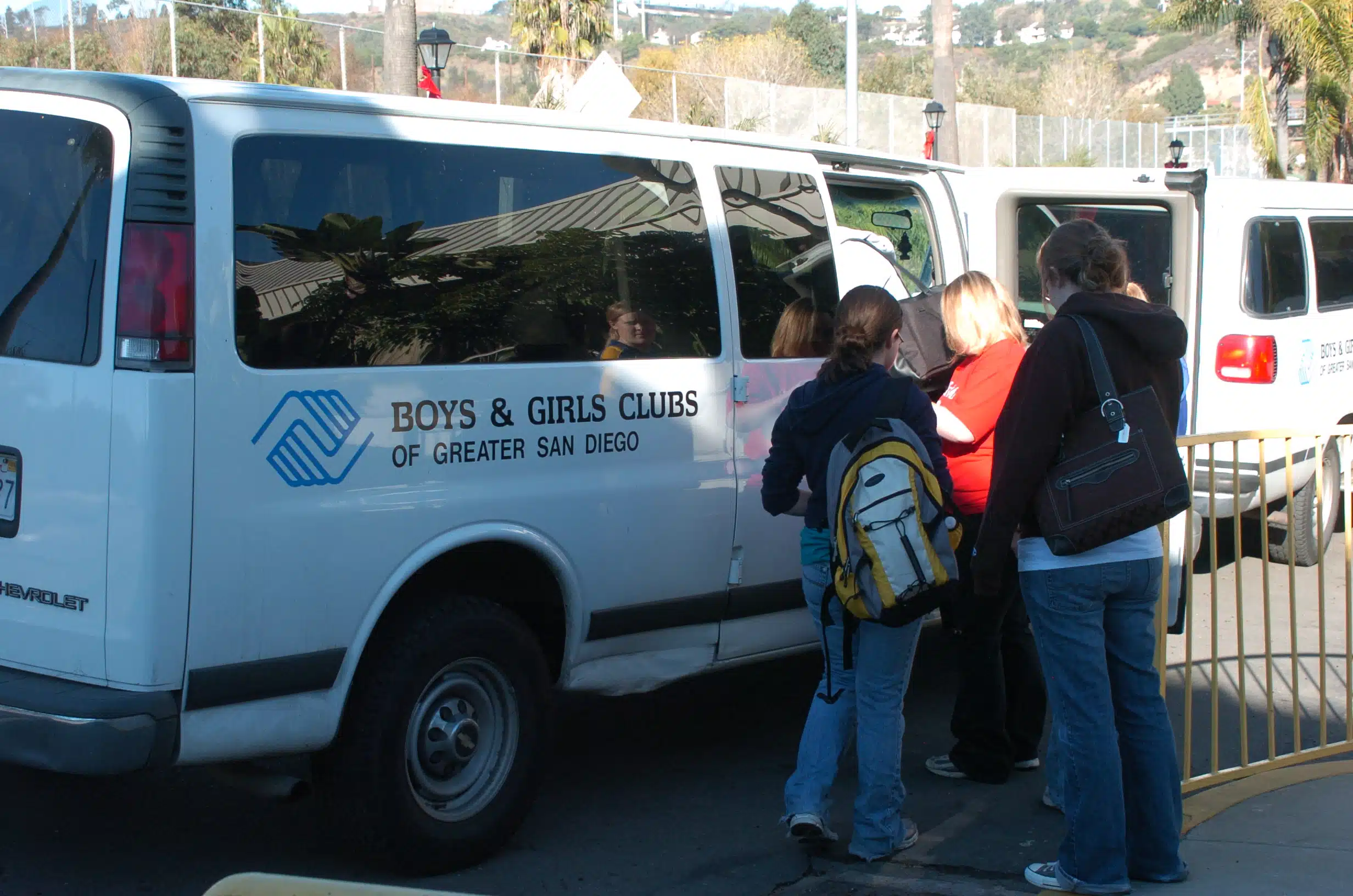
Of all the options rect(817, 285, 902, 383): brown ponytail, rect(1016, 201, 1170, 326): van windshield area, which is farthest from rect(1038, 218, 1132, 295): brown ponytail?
rect(1016, 201, 1170, 326): van windshield area

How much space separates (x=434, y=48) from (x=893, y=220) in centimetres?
845

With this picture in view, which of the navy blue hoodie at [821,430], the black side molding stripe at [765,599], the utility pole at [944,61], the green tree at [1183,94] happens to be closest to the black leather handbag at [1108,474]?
the navy blue hoodie at [821,430]

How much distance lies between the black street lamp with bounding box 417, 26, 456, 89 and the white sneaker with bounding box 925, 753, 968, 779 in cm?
993

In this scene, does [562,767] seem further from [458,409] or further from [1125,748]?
[1125,748]

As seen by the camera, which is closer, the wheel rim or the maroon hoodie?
the maroon hoodie

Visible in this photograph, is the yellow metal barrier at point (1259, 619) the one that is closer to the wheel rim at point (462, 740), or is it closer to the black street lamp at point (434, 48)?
the wheel rim at point (462, 740)

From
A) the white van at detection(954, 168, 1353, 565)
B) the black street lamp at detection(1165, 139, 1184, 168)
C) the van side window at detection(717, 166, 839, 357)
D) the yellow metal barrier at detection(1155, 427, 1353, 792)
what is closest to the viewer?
the yellow metal barrier at detection(1155, 427, 1353, 792)

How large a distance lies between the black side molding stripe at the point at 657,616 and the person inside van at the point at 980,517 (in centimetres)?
81

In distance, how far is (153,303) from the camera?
3.31 meters

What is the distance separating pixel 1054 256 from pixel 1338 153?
2495 cm

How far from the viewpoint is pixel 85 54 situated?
770 inches

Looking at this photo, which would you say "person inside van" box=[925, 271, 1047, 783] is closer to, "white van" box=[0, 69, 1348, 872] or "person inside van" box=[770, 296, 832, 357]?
"person inside van" box=[770, 296, 832, 357]

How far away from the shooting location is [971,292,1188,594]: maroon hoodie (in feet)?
11.7

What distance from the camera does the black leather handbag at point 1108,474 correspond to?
11.6ft
